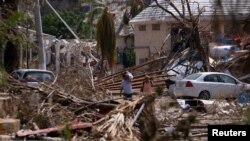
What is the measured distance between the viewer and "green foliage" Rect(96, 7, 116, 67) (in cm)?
3591

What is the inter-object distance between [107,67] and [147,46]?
32.8ft

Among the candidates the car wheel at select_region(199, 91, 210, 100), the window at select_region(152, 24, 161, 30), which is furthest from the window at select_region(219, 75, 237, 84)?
the window at select_region(152, 24, 161, 30)

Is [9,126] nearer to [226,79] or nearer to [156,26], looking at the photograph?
[226,79]

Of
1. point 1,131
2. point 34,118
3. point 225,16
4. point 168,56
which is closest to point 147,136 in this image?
point 225,16

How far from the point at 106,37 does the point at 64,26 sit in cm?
3052

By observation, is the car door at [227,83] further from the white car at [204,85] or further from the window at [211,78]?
the window at [211,78]

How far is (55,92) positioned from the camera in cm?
1711

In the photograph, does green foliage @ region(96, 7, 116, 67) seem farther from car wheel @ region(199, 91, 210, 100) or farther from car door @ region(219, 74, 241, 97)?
car door @ region(219, 74, 241, 97)

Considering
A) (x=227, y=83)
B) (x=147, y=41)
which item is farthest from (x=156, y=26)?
(x=227, y=83)

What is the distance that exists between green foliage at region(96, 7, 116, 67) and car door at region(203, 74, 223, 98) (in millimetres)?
8421

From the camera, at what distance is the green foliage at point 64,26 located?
6519 cm

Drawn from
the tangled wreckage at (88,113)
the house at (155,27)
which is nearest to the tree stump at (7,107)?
the tangled wreckage at (88,113)

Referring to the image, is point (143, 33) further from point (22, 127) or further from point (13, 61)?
point (22, 127)

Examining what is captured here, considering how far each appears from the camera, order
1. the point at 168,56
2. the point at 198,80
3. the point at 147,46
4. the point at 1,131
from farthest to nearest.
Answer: the point at 147,46, the point at 168,56, the point at 198,80, the point at 1,131
